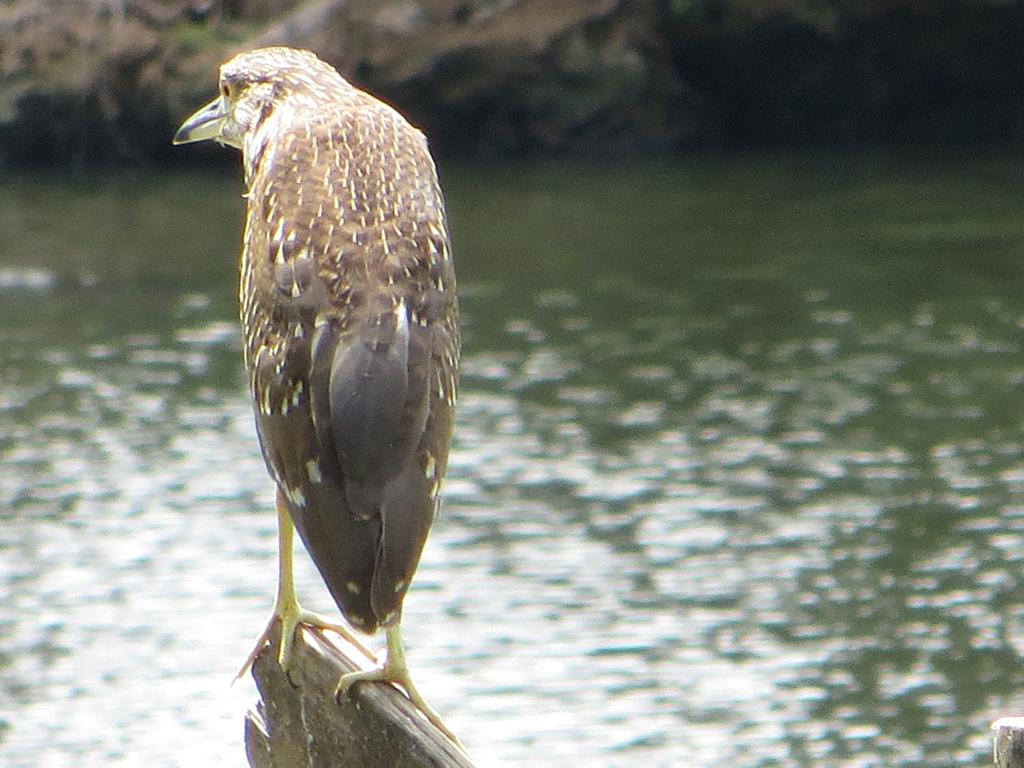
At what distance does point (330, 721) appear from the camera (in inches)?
153

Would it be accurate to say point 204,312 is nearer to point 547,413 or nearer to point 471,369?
point 471,369

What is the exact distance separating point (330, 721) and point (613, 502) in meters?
15.1

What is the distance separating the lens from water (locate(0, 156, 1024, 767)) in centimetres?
1526

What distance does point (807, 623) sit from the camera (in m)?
16.4

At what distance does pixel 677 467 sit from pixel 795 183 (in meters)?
15.4

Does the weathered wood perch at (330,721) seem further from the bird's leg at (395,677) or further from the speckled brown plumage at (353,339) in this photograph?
the speckled brown plumage at (353,339)

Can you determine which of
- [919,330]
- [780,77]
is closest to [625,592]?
[919,330]

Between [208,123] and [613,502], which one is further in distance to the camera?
[613,502]

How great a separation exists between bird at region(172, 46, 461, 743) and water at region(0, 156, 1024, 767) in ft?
32.4

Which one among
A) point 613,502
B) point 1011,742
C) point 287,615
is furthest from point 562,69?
point 1011,742

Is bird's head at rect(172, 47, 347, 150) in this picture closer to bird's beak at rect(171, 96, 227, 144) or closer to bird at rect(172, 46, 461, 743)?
bird's beak at rect(171, 96, 227, 144)

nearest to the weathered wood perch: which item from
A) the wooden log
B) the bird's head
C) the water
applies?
the wooden log

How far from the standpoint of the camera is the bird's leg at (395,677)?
3.95 meters

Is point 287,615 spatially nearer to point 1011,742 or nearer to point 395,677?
point 395,677
